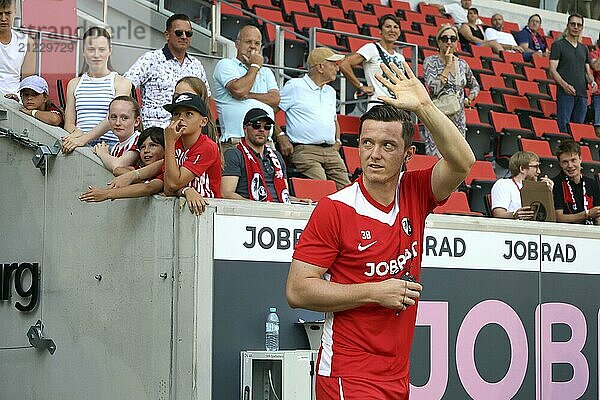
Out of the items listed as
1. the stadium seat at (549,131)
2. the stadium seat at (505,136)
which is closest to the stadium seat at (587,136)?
the stadium seat at (549,131)

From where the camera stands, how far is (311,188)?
840 centimetres

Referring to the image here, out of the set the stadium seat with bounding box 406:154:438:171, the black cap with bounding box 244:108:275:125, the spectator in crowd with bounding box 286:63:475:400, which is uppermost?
the stadium seat with bounding box 406:154:438:171

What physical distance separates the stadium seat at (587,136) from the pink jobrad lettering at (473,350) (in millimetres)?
7575

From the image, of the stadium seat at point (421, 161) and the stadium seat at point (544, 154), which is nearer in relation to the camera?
the stadium seat at point (421, 161)

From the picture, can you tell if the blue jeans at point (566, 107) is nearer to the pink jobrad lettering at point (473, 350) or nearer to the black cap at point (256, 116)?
the pink jobrad lettering at point (473, 350)

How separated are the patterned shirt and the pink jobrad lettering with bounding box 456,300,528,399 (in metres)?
2.52

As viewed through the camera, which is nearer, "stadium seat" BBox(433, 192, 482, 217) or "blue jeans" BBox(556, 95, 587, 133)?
"stadium seat" BBox(433, 192, 482, 217)

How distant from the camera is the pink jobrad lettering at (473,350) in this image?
663 centimetres

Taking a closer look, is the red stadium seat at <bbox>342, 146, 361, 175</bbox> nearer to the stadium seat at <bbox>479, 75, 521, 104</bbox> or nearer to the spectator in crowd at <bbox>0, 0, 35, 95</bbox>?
the spectator in crowd at <bbox>0, 0, 35, 95</bbox>

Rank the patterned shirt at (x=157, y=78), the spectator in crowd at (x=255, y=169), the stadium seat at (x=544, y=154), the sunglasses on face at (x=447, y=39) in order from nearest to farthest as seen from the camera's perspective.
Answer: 1. the spectator in crowd at (x=255, y=169)
2. the patterned shirt at (x=157, y=78)
3. the sunglasses on face at (x=447, y=39)
4. the stadium seat at (x=544, y=154)

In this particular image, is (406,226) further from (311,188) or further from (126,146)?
(311,188)

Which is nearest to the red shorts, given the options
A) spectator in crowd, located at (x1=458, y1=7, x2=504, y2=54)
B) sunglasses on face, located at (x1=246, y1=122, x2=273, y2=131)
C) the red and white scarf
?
the red and white scarf

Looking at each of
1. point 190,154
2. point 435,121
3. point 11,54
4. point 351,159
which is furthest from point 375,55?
point 435,121

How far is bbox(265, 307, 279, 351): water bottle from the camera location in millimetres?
5777
